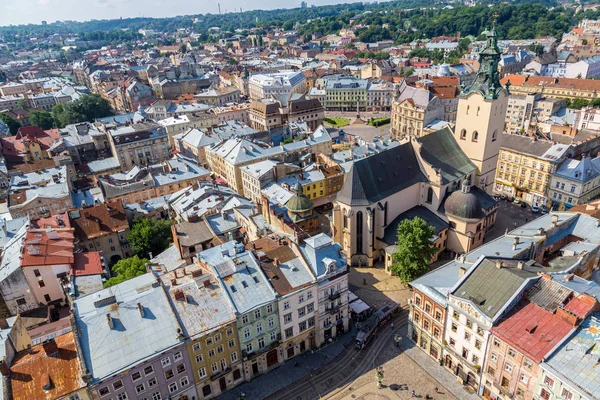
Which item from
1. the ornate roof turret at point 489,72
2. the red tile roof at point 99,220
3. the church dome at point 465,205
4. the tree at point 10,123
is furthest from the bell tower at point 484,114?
the tree at point 10,123

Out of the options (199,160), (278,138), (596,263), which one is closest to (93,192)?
(199,160)

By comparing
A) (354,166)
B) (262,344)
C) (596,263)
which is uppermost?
(354,166)

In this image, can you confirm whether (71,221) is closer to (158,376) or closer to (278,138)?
(158,376)

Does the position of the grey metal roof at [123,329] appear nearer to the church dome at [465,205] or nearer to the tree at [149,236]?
the tree at [149,236]

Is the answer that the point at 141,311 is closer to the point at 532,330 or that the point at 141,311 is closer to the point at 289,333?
the point at 289,333

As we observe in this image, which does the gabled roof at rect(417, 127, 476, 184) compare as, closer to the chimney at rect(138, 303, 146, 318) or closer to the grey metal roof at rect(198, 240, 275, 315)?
the grey metal roof at rect(198, 240, 275, 315)

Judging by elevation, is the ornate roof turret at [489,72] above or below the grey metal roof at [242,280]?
above

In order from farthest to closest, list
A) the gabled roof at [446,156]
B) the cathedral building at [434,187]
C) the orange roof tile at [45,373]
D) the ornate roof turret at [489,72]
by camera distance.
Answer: the gabled roof at [446,156] → the ornate roof turret at [489,72] → the cathedral building at [434,187] → the orange roof tile at [45,373]
